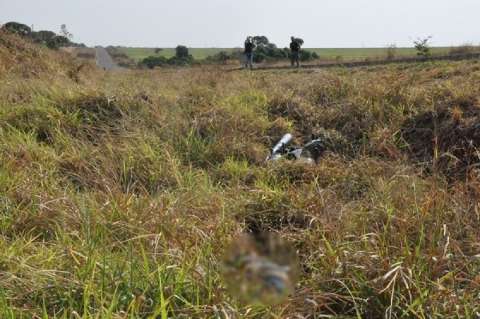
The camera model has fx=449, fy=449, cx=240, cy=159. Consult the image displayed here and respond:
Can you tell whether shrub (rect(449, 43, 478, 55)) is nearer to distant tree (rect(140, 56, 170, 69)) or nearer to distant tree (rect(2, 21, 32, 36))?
distant tree (rect(2, 21, 32, 36))

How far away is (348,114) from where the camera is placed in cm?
553

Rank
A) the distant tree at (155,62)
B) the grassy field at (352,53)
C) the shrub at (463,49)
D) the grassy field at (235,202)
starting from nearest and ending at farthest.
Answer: the grassy field at (235,202), the shrub at (463,49), the grassy field at (352,53), the distant tree at (155,62)

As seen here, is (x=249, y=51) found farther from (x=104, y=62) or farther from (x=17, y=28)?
(x=104, y=62)

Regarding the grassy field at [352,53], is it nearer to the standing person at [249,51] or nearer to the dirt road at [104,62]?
the standing person at [249,51]

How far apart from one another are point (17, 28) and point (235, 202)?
13559 millimetres

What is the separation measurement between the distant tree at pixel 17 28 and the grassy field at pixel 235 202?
24.9ft

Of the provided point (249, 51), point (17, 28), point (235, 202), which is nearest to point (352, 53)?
point (249, 51)

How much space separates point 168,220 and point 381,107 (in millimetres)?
3574

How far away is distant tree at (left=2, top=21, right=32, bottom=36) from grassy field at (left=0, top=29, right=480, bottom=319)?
759cm

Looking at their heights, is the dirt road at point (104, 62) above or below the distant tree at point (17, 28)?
below

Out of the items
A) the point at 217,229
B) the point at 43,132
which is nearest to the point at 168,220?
the point at 217,229

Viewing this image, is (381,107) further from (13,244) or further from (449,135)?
(13,244)

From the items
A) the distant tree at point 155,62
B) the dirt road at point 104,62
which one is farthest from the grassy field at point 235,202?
the distant tree at point 155,62

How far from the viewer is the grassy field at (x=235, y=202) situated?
75.6 inches
